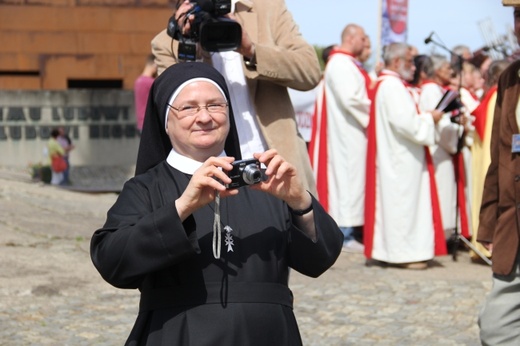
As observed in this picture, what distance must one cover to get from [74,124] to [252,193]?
17.5 meters

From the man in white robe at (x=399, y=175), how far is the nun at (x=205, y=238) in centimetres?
645

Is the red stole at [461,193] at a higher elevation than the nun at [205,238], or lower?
lower

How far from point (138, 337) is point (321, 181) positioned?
8042 mm

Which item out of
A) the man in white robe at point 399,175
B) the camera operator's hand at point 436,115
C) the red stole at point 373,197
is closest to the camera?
the man in white robe at point 399,175

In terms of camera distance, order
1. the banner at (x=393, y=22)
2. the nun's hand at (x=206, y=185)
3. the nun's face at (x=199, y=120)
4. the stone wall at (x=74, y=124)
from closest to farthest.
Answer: the nun's hand at (x=206, y=185) < the nun's face at (x=199, y=120) < the banner at (x=393, y=22) < the stone wall at (x=74, y=124)

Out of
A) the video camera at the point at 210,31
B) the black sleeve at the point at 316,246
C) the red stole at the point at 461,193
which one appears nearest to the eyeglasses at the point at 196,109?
the black sleeve at the point at 316,246

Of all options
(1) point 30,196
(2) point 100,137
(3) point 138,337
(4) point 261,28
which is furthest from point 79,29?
(3) point 138,337

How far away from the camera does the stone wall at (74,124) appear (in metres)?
20.3

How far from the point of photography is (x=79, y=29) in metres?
21.9

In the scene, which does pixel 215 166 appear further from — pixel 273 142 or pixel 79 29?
pixel 79 29

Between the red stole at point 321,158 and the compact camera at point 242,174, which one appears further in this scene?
the red stole at point 321,158

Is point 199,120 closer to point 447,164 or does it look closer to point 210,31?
point 210,31

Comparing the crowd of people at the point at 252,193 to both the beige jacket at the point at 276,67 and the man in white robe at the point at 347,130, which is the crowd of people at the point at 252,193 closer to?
the beige jacket at the point at 276,67

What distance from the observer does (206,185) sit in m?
3.19
